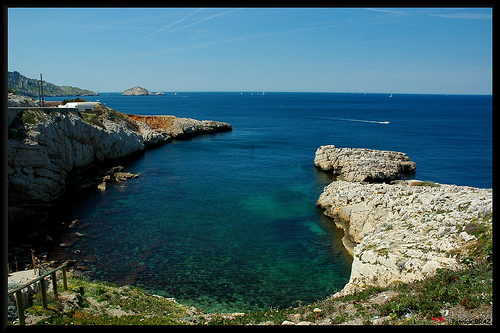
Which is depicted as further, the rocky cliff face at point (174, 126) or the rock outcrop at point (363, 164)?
the rocky cliff face at point (174, 126)

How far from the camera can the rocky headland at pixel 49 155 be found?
3497 cm

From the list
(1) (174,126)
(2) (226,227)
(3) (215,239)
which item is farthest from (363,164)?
(1) (174,126)

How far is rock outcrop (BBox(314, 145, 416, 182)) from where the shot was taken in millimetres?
47375

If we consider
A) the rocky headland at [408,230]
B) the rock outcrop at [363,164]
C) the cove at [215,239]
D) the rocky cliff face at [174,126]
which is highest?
the rocky cliff face at [174,126]

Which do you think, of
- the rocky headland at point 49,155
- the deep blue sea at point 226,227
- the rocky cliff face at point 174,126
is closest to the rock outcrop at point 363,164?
the deep blue sea at point 226,227

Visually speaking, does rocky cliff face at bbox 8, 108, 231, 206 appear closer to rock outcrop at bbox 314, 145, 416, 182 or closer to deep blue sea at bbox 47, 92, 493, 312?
deep blue sea at bbox 47, 92, 493, 312

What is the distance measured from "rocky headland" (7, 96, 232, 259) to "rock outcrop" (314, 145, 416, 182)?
112 ft

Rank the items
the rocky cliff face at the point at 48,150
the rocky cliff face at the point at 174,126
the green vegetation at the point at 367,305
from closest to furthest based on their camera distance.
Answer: the green vegetation at the point at 367,305 < the rocky cliff face at the point at 48,150 < the rocky cliff face at the point at 174,126

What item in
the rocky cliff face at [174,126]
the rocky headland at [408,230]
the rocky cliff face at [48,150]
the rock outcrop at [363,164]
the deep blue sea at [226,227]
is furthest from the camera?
the rocky cliff face at [174,126]

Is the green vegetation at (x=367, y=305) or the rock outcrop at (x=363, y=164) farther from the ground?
the rock outcrop at (x=363, y=164)

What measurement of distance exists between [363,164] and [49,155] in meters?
41.6

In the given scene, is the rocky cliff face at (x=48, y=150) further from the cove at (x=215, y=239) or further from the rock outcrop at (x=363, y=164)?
the rock outcrop at (x=363, y=164)

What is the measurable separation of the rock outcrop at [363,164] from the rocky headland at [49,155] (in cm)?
3410
